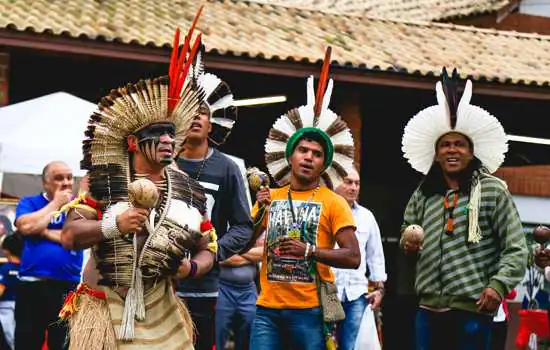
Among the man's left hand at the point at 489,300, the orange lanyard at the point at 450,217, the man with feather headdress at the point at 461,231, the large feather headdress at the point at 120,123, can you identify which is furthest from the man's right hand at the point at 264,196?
the man's left hand at the point at 489,300

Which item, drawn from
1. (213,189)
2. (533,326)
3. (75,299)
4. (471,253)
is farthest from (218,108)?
(533,326)

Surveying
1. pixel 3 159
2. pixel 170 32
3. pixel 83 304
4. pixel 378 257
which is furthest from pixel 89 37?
pixel 83 304

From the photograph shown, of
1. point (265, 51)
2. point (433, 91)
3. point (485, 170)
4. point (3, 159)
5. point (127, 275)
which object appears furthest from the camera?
point (433, 91)

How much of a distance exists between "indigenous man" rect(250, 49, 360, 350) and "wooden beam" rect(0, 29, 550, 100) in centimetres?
611

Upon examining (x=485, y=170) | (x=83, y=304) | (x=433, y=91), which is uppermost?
(x=433, y=91)

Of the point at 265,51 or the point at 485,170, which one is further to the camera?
the point at 265,51

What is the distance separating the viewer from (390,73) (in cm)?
1538

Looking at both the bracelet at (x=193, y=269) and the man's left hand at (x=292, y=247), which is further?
the man's left hand at (x=292, y=247)

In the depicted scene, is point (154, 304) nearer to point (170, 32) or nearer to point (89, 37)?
point (89, 37)

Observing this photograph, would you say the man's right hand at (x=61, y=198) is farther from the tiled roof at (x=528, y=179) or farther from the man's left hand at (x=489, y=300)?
the tiled roof at (x=528, y=179)

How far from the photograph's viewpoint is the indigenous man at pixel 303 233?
7.22 m

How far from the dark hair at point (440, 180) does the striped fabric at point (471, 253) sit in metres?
0.06

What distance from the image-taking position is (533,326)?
40.3 ft

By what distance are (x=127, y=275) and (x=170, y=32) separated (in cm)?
917
